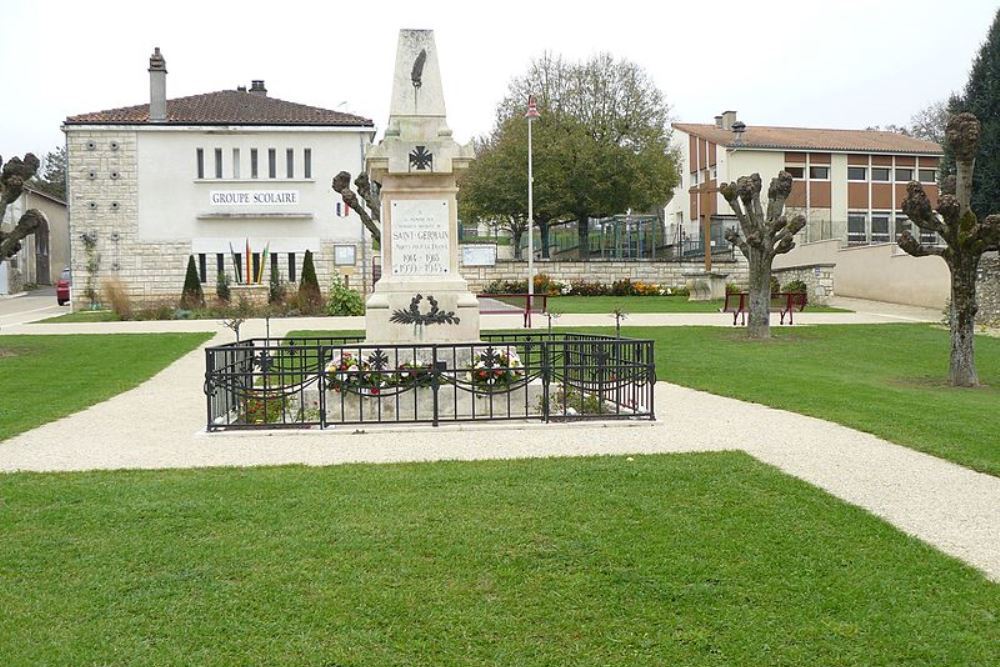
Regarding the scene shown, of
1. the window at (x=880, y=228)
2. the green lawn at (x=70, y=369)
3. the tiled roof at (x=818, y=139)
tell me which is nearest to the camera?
the green lawn at (x=70, y=369)

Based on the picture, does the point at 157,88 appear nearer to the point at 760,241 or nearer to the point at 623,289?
the point at 623,289

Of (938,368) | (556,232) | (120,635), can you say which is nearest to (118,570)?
(120,635)

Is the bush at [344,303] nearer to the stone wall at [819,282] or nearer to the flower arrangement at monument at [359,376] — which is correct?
the stone wall at [819,282]

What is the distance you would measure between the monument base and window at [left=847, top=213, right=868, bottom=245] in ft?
123

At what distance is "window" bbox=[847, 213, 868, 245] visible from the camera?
4540 cm

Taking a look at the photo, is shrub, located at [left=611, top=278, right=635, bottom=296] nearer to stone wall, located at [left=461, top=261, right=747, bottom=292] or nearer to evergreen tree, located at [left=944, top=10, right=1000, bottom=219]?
stone wall, located at [left=461, top=261, right=747, bottom=292]

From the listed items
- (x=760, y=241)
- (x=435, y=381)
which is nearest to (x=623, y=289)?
(x=760, y=241)

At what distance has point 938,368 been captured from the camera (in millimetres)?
16125

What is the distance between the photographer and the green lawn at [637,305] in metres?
30.1

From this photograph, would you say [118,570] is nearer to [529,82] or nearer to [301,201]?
[301,201]

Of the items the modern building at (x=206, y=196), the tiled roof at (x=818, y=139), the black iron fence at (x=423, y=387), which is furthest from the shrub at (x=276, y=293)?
the tiled roof at (x=818, y=139)

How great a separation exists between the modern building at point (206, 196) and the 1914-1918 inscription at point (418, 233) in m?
26.0

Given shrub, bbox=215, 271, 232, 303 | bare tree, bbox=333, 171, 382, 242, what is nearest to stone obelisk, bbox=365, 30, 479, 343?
bare tree, bbox=333, 171, 382, 242

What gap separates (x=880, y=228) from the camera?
4775cm
